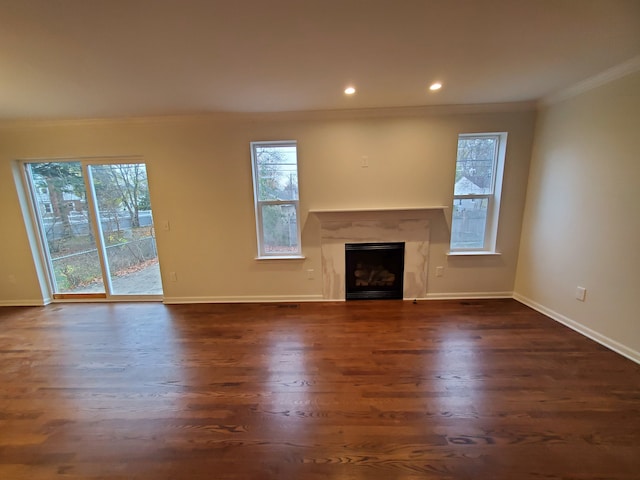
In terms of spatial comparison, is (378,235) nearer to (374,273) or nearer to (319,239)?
(374,273)

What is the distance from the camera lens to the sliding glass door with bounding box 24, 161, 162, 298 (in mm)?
3174

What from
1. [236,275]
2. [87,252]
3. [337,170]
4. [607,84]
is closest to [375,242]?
[337,170]

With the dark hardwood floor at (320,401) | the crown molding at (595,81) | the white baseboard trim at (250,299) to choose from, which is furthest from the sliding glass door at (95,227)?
the crown molding at (595,81)

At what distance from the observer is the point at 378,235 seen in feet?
10.2

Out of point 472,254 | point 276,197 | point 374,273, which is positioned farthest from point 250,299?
point 472,254

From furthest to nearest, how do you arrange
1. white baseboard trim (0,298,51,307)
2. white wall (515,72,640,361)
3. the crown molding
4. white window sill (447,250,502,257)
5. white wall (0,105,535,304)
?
white baseboard trim (0,298,51,307), white window sill (447,250,502,257), white wall (0,105,535,304), white wall (515,72,640,361), the crown molding

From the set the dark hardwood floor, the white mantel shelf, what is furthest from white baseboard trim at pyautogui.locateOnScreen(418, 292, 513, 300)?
the white mantel shelf

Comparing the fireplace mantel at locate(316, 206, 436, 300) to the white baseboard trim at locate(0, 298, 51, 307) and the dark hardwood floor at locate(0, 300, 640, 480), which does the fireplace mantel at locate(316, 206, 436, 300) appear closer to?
the dark hardwood floor at locate(0, 300, 640, 480)

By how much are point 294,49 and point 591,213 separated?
9.53 feet

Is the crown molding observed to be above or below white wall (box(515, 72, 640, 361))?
above

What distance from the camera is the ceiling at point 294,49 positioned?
49.8 inches

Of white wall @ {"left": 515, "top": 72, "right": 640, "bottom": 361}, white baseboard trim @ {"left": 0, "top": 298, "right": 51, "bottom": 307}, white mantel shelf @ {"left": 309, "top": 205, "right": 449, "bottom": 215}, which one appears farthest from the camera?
white baseboard trim @ {"left": 0, "top": 298, "right": 51, "bottom": 307}

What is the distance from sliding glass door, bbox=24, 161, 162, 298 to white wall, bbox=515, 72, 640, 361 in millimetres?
4720

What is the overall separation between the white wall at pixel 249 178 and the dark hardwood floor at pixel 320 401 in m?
0.68
